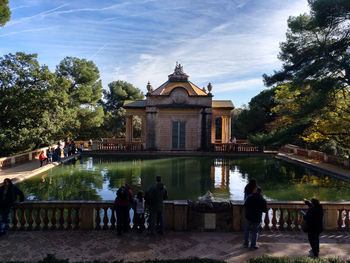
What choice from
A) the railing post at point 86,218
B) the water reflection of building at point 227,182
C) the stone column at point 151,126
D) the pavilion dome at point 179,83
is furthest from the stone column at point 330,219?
the pavilion dome at point 179,83

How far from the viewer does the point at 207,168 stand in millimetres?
17844

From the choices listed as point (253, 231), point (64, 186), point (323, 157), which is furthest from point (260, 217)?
point (323, 157)

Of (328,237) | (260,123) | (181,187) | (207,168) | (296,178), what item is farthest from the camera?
(260,123)

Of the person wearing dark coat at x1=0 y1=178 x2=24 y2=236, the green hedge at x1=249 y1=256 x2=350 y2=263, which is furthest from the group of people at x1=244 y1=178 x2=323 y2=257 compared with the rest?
the person wearing dark coat at x1=0 y1=178 x2=24 y2=236

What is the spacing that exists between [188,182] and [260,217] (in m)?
8.05

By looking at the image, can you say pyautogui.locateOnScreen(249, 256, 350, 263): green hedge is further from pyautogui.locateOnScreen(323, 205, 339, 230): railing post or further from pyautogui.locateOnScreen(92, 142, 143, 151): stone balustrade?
pyautogui.locateOnScreen(92, 142, 143, 151): stone balustrade

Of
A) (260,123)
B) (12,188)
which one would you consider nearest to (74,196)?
(12,188)

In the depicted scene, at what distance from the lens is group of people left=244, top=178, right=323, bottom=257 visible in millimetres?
5148

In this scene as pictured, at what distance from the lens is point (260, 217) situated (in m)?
5.62

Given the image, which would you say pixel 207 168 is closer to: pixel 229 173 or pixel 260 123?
pixel 229 173

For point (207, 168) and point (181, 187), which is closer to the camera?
point (181, 187)

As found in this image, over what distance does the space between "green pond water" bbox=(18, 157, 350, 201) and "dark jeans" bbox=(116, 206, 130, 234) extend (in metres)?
4.18

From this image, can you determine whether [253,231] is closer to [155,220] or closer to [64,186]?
[155,220]

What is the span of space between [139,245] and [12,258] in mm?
2654
